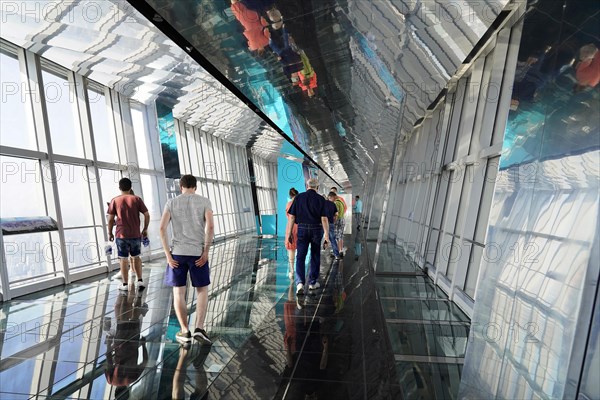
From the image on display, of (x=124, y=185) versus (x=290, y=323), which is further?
(x=124, y=185)

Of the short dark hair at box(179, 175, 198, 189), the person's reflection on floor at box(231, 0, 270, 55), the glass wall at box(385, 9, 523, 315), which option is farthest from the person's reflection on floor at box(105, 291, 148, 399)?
the glass wall at box(385, 9, 523, 315)

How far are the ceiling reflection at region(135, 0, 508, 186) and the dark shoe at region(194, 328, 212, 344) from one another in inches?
115

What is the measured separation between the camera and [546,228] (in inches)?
99.8

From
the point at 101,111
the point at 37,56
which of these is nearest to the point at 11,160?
the point at 37,56

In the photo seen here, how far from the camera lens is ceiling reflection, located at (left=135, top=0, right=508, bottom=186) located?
4.97 m

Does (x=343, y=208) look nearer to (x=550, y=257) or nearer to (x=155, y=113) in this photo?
(x=155, y=113)

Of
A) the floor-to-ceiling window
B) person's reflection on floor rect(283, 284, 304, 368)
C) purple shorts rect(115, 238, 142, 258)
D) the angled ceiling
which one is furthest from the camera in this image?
the floor-to-ceiling window

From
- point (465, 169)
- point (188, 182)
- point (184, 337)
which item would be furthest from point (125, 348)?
point (465, 169)

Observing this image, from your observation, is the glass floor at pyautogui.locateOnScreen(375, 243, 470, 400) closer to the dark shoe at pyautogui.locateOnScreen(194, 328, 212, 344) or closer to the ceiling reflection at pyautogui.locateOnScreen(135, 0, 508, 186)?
the dark shoe at pyautogui.locateOnScreen(194, 328, 212, 344)

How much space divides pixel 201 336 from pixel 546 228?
10.9 ft

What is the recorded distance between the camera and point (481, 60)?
7.68m

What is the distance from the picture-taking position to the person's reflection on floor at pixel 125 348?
383cm

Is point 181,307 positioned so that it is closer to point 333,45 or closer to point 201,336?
point 201,336

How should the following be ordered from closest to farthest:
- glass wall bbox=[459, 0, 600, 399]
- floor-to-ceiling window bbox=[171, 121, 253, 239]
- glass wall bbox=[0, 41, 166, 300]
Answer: glass wall bbox=[459, 0, 600, 399] < glass wall bbox=[0, 41, 166, 300] < floor-to-ceiling window bbox=[171, 121, 253, 239]
